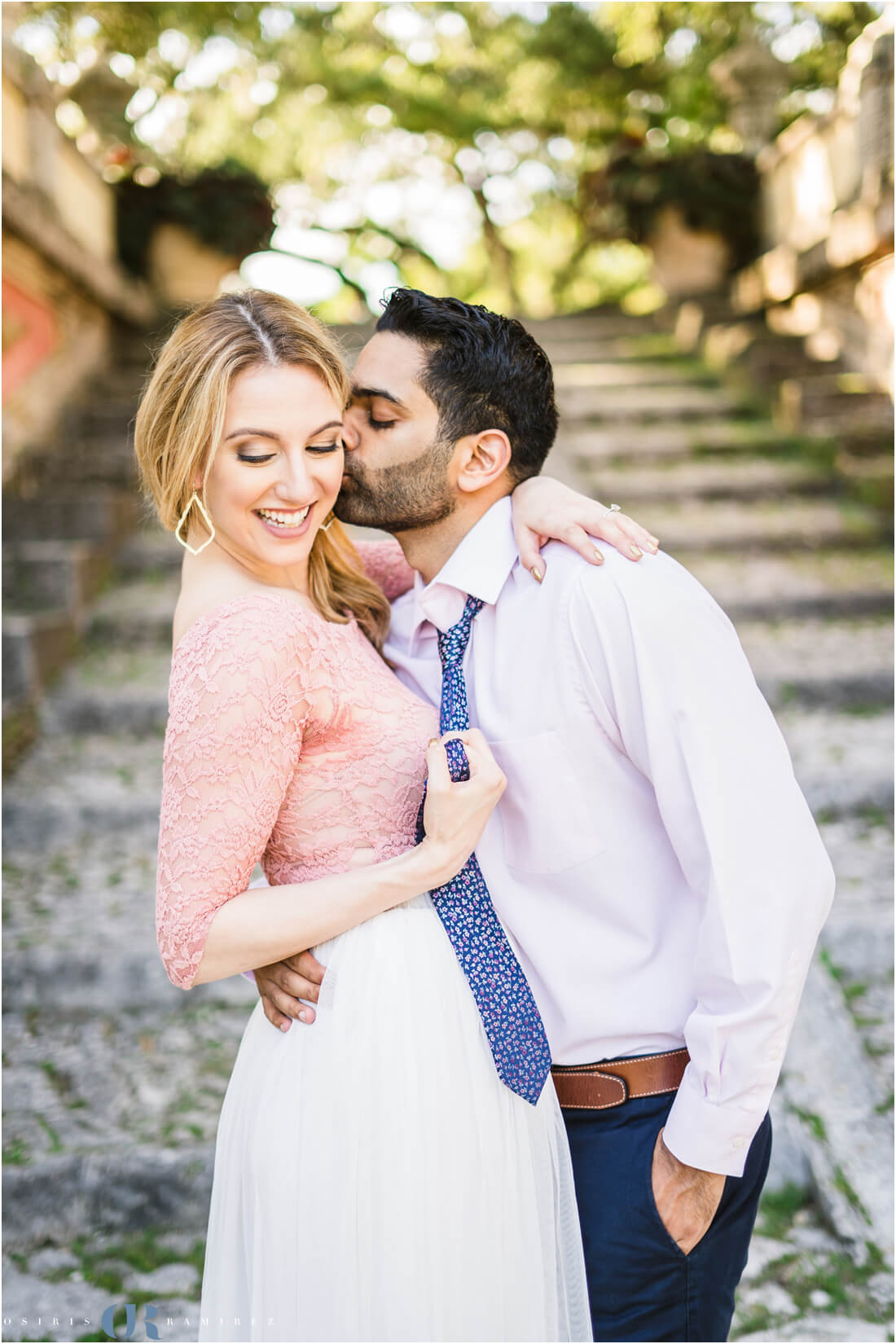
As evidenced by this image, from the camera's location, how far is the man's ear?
1.83 metres

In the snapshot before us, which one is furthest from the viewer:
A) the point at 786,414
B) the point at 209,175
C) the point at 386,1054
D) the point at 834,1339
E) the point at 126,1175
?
the point at 209,175

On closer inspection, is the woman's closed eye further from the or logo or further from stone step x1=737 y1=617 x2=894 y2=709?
stone step x1=737 y1=617 x2=894 y2=709

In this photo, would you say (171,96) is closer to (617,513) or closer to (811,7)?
(811,7)

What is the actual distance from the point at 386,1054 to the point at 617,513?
904 millimetres

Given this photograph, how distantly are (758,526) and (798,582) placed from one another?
22.1 inches

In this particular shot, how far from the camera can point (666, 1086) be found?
5.30 feet

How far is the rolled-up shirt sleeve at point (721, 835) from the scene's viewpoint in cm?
145

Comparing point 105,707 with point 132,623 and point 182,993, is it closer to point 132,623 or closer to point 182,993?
point 132,623

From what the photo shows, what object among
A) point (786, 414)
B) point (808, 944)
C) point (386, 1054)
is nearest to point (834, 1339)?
point (808, 944)

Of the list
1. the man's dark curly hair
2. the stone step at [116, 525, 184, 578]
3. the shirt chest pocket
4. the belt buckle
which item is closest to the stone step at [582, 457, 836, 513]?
the stone step at [116, 525, 184, 578]

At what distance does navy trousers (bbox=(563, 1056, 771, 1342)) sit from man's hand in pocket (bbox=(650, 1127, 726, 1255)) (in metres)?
0.01

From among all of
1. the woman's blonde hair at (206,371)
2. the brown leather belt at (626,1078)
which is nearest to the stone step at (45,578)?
the woman's blonde hair at (206,371)

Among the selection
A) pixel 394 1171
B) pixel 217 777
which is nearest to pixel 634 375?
pixel 217 777

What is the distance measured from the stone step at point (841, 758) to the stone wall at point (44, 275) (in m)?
4.42
